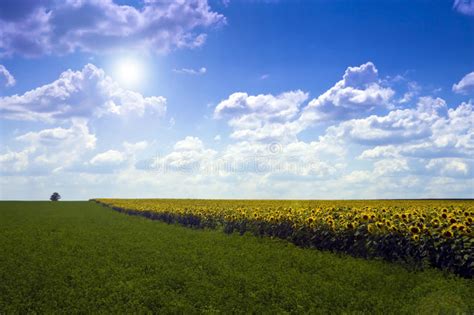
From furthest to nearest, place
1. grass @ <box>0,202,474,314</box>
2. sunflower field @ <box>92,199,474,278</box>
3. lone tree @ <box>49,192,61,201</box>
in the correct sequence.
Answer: lone tree @ <box>49,192,61,201</box> < sunflower field @ <box>92,199,474,278</box> < grass @ <box>0,202,474,314</box>

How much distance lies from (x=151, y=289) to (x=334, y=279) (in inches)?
187

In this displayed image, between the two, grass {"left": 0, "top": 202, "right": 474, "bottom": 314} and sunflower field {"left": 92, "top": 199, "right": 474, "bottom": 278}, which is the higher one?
sunflower field {"left": 92, "top": 199, "right": 474, "bottom": 278}

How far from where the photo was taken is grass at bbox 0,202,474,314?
32.1ft

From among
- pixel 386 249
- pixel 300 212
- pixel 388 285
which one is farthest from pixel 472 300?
pixel 300 212

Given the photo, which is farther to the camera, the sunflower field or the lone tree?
the lone tree

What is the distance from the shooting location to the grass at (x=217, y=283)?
9.78 meters

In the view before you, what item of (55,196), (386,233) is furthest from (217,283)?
(55,196)

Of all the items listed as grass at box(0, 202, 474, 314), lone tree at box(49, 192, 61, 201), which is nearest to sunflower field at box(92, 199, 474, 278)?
grass at box(0, 202, 474, 314)

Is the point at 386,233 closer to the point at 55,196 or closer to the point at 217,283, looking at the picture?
the point at 217,283

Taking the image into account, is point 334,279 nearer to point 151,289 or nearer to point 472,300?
point 472,300

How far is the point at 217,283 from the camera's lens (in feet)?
38.1

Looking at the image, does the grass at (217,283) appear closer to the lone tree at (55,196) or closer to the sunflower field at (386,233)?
the sunflower field at (386,233)

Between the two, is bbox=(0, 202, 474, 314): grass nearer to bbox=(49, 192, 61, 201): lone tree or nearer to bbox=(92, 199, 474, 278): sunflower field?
bbox=(92, 199, 474, 278): sunflower field

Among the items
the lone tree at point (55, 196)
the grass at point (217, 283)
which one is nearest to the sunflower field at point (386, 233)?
the grass at point (217, 283)
